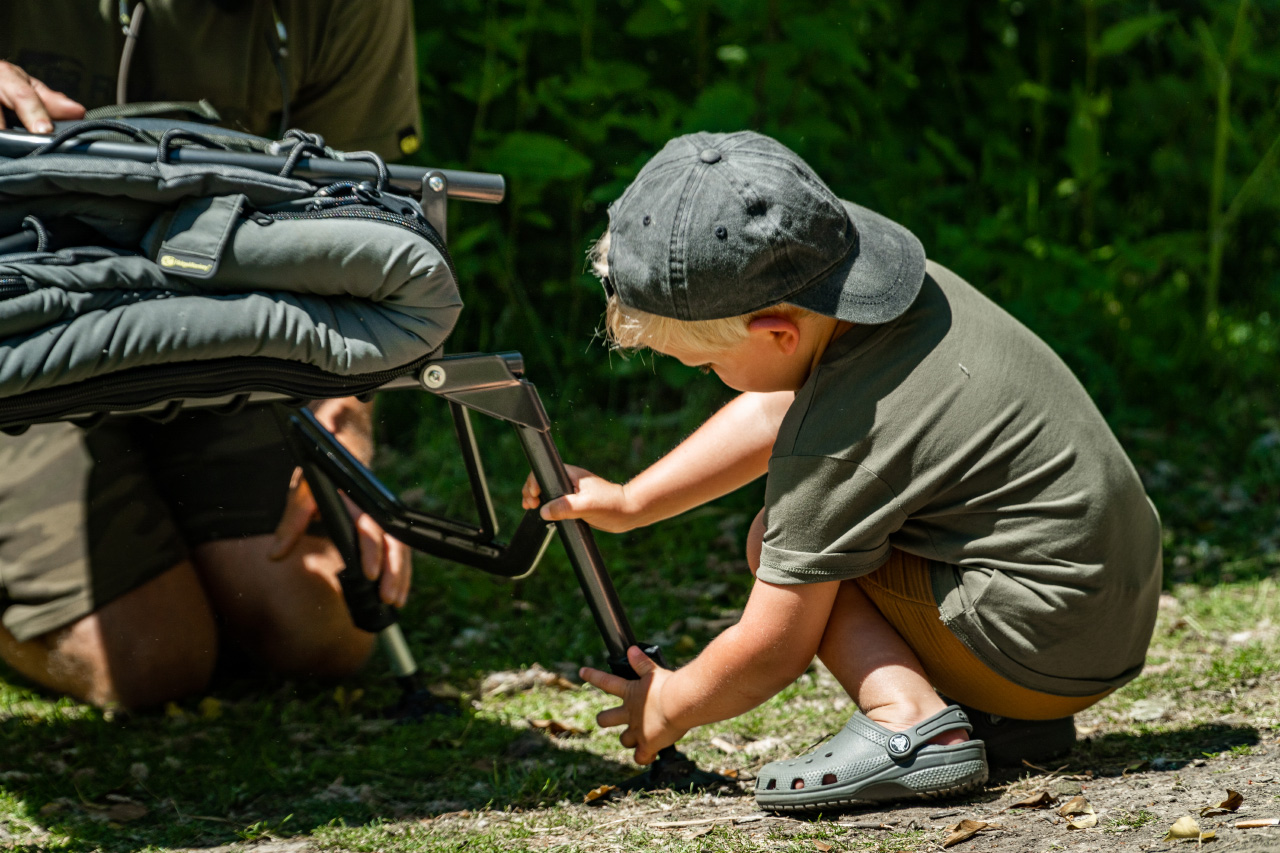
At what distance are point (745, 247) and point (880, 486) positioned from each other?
0.35m

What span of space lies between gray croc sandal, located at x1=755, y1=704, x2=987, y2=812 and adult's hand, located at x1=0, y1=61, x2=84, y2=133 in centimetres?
142

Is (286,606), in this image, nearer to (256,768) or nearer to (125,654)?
(125,654)

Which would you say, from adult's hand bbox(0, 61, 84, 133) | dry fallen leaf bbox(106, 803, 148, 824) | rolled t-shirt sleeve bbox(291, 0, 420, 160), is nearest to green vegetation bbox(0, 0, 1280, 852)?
dry fallen leaf bbox(106, 803, 148, 824)

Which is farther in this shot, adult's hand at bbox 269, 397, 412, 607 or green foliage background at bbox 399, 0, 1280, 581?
green foliage background at bbox 399, 0, 1280, 581

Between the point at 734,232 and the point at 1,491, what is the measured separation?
169cm

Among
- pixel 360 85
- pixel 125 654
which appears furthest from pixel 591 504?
pixel 360 85

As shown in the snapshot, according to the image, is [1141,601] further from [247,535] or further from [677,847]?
[247,535]

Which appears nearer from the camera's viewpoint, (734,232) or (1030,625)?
(734,232)

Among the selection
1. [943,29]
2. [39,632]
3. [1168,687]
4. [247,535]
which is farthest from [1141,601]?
[943,29]

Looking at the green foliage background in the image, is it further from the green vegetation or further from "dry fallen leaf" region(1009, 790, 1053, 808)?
"dry fallen leaf" region(1009, 790, 1053, 808)

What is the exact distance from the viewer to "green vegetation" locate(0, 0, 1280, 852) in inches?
74.1

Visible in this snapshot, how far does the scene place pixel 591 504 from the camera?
172 cm

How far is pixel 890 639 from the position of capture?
1652 mm

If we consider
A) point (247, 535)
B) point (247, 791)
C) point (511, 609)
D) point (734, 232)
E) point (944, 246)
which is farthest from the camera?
point (944, 246)
